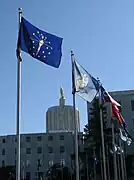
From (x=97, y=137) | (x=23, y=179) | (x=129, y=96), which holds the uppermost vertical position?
(x=129, y=96)

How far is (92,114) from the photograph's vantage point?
82.4 m

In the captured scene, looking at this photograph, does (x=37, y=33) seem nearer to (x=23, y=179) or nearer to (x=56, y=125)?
(x=23, y=179)

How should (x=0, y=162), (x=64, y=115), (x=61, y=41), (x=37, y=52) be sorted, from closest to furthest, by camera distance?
(x=37, y=52)
(x=61, y=41)
(x=0, y=162)
(x=64, y=115)

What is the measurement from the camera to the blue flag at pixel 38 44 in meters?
18.4

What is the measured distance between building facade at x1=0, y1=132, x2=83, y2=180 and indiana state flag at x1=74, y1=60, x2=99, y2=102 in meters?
93.8

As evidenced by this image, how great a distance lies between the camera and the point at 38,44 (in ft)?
60.9

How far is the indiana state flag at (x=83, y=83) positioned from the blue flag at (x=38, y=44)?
15.1 ft

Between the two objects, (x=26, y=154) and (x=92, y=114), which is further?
(x=26, y=154)

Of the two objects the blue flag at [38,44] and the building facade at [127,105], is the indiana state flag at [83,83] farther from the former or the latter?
the building facade at [127,105]

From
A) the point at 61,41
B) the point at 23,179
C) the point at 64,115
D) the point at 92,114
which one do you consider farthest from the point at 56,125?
the point at 61,41

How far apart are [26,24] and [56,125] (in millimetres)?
157334

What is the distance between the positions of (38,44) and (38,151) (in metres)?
104

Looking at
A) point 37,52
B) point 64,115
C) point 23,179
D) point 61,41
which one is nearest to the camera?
point 37,52

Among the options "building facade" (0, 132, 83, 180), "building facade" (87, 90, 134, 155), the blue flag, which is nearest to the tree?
"building facade" (0, 132, 83, 180)
